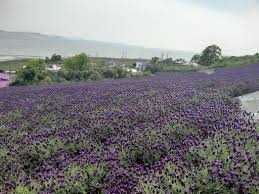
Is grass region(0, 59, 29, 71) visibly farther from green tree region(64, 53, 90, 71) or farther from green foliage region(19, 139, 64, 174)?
green foliage region(19, 139, 64, 174)

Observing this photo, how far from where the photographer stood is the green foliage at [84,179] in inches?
169

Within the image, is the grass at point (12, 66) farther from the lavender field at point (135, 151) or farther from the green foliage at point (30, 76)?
the lavender field at point (135, 151)

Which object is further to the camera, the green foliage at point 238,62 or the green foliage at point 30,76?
the green foliage at point 238,62

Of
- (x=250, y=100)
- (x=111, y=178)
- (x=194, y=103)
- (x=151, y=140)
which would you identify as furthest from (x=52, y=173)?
(x=250, y=100)

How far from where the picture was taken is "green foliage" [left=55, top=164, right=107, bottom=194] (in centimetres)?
429

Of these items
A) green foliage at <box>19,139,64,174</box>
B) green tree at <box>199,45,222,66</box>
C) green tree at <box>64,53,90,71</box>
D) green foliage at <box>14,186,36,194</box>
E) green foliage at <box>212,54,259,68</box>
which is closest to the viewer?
green foliage at <box>14,186,36,194</box>

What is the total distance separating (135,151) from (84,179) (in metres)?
1.03

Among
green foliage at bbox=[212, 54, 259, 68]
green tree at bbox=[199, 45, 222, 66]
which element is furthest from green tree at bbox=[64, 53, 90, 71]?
green tree at bbox=[199, 45, 222, 66]

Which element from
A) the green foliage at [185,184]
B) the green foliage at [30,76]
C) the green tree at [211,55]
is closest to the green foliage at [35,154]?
the green foliage at [185,184]

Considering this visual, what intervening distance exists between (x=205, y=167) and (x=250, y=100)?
642 cm

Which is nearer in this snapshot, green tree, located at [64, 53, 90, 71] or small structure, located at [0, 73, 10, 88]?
small structure, located at [0, 73, 10, 88]

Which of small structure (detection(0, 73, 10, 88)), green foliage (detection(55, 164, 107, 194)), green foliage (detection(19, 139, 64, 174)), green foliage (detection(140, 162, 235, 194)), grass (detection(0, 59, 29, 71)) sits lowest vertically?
grass (detection(0, 59, 29, 71))

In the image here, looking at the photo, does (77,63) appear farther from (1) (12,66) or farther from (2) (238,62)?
(1) (12,66)

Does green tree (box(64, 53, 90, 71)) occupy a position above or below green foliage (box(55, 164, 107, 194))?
below
